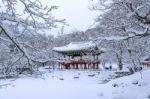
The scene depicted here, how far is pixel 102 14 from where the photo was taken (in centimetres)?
1256

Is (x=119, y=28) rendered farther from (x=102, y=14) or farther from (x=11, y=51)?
(x=11, y=51)

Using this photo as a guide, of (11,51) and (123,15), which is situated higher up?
(123,15)

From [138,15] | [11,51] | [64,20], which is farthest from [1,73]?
[138,15]

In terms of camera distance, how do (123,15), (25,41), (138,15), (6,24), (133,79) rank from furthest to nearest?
(133,79) < (123,15) < (138,15) < (25,41) < (6,24)

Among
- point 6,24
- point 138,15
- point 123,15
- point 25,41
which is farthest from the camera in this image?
point 123,15

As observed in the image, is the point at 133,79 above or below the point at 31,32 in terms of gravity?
below

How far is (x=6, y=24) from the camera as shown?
5.59 m

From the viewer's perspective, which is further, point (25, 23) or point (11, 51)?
point (11, 51)

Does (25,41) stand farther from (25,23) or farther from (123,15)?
(123,15)

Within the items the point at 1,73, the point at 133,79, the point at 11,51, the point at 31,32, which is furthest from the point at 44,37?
the point at 133,79

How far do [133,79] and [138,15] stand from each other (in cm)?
878

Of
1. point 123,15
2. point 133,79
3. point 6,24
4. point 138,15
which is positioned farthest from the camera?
point 133,79

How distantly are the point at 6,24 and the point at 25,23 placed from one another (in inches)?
13.3

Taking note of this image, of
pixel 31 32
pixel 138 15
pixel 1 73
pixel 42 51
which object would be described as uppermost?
pixel 138 15
